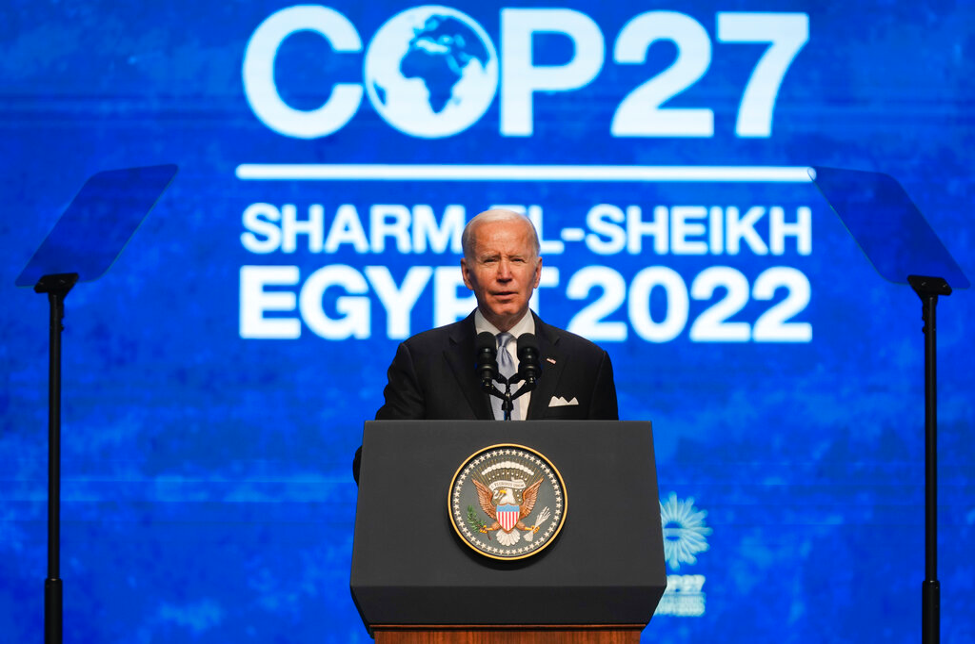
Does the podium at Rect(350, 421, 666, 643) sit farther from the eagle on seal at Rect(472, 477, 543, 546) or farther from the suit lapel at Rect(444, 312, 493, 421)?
the suit lapel at Rect(444, 312, 493, 421)

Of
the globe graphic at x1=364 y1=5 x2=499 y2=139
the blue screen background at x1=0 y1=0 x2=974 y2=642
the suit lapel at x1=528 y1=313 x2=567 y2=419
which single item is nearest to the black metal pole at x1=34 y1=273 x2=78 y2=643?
the blue screen background at x1=0 y1=0 x2=974 y2=642

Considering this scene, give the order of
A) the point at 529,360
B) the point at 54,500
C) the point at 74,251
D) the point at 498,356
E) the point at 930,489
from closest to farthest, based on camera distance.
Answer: the point at 529,360 → the point at 498,356 → the point at 930,489 → the point at 54,500 → the point at 74,251

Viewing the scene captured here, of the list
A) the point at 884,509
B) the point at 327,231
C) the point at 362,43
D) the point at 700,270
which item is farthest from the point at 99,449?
the point at 884,509

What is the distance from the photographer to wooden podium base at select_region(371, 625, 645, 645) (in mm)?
1425

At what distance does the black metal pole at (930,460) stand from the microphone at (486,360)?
6.16 ft

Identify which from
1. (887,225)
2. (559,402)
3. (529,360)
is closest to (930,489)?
(887,225)

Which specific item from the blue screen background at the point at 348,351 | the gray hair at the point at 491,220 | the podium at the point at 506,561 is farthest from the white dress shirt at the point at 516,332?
the blue screen background at the point at 348,351

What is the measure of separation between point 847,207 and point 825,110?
1.23 ft

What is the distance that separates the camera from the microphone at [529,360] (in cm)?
165

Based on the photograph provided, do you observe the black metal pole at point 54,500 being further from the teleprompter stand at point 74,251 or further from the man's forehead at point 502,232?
the man's forehead at point 502,232

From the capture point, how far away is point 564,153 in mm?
3969

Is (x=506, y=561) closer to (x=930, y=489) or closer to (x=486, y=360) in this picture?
(x=486, y=360)

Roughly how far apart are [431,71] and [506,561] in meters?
2.87

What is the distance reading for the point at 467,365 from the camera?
209 cm
